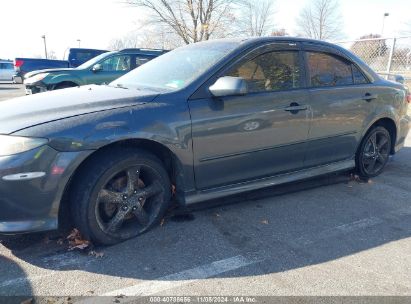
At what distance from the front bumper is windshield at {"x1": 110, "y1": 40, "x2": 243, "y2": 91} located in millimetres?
1117

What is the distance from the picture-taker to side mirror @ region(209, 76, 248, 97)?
3.07m

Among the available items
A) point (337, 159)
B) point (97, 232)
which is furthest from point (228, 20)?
point (97, 232)

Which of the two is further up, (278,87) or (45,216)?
(278,87)

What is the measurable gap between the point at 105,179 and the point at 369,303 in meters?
2.01

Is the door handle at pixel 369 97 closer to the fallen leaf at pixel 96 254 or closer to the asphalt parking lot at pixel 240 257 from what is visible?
the asphalt parking lot at pixel 240 257

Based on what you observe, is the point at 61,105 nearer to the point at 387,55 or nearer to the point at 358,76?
the point at 358,76

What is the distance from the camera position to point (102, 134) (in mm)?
2668

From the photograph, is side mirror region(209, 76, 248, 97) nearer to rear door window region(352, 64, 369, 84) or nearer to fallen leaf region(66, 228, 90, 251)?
fallen leaf region(66, 228, 90, 251)

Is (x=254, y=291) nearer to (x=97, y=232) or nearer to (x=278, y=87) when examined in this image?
(x=97, y=232)

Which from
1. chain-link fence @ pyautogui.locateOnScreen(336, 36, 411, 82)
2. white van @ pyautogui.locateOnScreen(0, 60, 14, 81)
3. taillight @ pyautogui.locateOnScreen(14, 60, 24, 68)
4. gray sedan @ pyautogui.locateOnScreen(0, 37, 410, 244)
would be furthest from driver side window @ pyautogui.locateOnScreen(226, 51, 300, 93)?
white van @ pyautogui.locateOnScreen(0, 60, 14, 81)

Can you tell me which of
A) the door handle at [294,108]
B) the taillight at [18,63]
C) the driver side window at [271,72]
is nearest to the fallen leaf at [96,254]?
the driver side window at [271,72]

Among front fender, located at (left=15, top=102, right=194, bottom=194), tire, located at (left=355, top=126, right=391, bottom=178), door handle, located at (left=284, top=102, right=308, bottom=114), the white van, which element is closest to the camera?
front fender, located at (left=15, top=102, right=194, bottom=194)

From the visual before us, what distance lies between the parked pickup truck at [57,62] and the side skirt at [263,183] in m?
16.5

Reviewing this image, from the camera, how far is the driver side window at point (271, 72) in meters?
3.44
